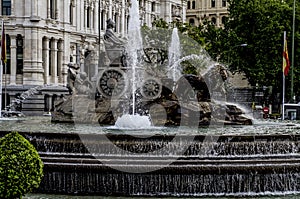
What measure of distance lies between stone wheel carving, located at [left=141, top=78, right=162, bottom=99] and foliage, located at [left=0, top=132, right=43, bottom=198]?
13643 mm

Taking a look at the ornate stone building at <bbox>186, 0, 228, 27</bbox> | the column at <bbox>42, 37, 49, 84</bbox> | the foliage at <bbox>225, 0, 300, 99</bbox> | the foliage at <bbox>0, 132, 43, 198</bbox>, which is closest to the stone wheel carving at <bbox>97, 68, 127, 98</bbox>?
the foliage at <bbox>0, 132, 43, 198</bbox>

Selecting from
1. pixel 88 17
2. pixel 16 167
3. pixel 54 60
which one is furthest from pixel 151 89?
pixel 88 17

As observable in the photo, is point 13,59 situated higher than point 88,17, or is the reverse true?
point 88,17

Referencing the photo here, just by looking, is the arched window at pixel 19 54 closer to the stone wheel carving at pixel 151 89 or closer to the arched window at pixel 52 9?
the arched window at pixel 52 9

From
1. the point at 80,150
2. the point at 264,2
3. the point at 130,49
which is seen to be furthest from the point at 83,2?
the point at 80,150

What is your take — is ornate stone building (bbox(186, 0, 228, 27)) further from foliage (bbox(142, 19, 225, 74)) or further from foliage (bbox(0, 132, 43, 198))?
foliage (bbox(0, 132, 43, 198))

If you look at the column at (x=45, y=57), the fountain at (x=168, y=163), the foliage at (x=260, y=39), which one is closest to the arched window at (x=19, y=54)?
the column at (x=45, y=57)

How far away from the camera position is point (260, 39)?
58062 millimetres

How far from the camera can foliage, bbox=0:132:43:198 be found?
1373cm

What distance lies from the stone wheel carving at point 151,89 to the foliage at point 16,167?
13.6m

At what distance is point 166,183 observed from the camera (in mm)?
18328

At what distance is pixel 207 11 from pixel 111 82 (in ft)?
303

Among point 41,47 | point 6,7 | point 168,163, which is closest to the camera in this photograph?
point 168,163

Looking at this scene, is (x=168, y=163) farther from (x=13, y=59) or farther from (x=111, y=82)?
(x=13, y=59)
